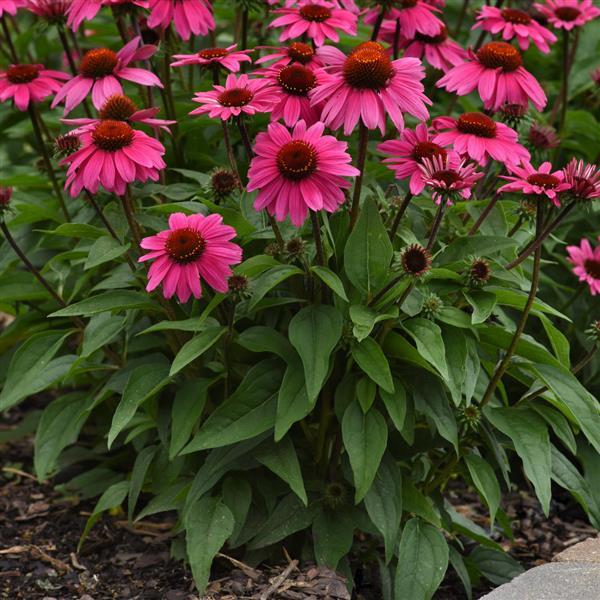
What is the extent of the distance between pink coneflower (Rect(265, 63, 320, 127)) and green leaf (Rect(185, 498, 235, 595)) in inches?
44.6

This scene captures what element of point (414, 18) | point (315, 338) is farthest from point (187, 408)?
point (414, 18)

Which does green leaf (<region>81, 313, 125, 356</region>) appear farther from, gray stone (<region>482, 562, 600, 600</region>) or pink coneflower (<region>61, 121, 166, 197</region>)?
gray stone (<region>482, 562, 600, 600</region>)

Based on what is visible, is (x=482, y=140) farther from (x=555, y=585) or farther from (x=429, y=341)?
(x=555, y=585)

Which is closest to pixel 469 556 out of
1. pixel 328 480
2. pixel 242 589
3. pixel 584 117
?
pixel 328 480

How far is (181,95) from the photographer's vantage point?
3.77m

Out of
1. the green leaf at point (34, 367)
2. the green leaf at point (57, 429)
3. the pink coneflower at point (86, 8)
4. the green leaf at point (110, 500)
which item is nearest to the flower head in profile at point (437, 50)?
the pink coneflower at point (86, 8)

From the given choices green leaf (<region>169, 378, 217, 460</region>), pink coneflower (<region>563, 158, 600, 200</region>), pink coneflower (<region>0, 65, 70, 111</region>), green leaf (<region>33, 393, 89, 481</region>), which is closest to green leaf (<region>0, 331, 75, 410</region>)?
green leaf (<region>33, 393, 89, 481</region>)

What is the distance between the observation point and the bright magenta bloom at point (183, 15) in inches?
122

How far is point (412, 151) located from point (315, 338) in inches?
23.1

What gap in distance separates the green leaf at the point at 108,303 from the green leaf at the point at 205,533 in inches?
24.2

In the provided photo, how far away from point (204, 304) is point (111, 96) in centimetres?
68

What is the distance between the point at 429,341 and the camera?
2666mm

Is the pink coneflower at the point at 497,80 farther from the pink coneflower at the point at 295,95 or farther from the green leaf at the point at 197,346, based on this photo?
the green leaf at the point at 197,346

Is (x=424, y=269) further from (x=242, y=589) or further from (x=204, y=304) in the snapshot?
(x=242, y=589)
